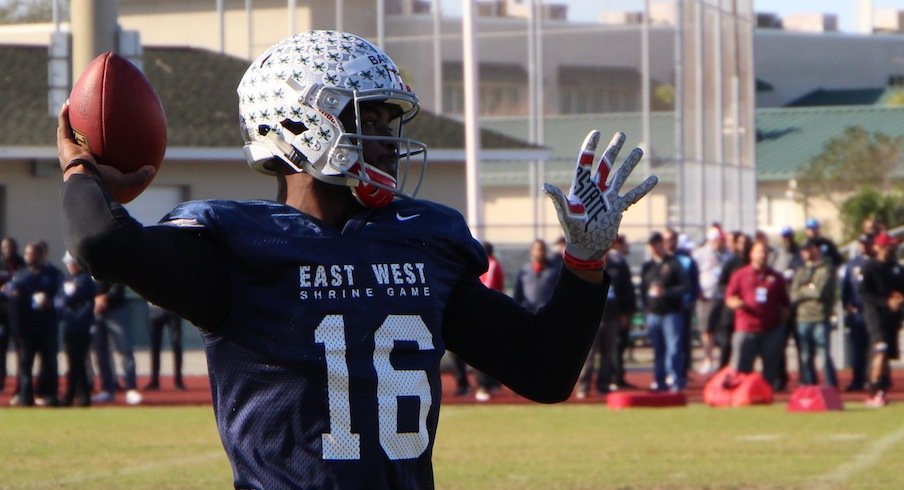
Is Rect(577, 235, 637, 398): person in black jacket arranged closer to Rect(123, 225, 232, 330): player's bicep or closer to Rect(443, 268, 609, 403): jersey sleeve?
Rect(443, 268, 609, 403): jersey sleeve

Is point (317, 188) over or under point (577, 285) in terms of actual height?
over

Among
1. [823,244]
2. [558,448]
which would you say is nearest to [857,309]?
[823,244]

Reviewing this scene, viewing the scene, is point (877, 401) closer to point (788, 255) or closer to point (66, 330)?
point (788, 255)

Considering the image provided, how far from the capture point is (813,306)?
14.9m

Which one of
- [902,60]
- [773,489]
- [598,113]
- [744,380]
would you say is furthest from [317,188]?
[902,60]

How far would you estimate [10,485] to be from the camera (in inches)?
359

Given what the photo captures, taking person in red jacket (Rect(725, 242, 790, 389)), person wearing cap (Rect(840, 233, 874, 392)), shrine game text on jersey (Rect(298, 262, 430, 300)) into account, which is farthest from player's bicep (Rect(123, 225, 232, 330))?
person wearing cap (Rect(840, 233, 874, 392))

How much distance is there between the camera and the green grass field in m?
9.30

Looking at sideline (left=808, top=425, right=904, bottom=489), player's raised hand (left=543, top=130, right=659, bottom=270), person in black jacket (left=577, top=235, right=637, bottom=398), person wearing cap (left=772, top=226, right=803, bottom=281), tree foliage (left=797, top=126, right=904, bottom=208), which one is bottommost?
sideline (left=808, top=425, right=904, bottom=489)

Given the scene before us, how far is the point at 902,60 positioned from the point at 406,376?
61.0 metres

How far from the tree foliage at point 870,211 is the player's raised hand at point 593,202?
32.9 meters

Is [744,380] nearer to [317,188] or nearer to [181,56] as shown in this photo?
[317,188]

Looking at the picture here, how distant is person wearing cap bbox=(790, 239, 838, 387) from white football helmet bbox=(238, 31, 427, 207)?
12218 mm

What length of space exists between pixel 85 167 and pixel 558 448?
8.36 m
